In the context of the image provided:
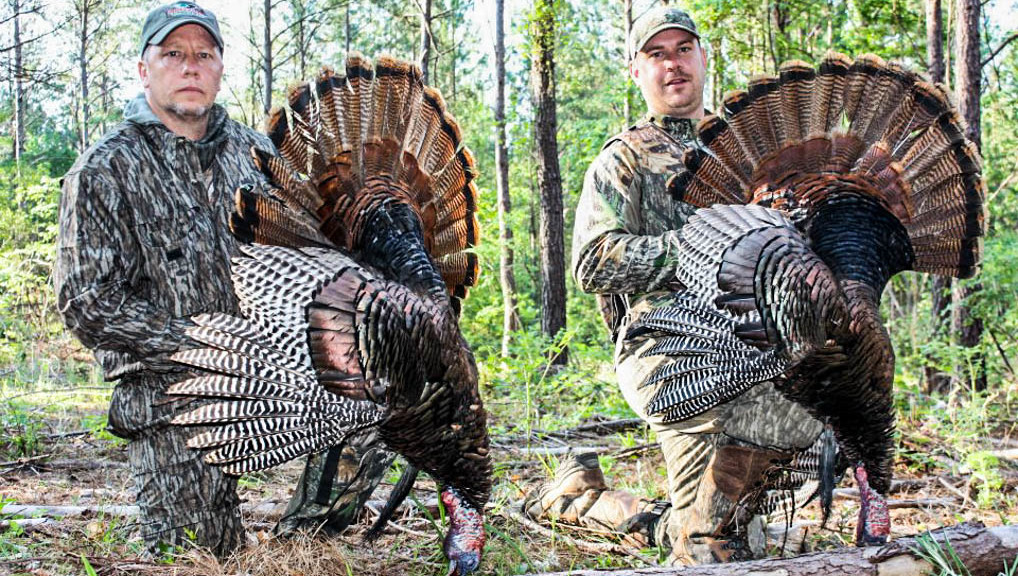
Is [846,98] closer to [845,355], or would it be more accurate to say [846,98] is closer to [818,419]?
[845,355]

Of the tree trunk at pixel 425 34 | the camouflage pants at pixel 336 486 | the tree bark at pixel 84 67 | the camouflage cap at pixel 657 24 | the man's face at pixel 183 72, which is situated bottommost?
the camouflage pants at pixel 336 486

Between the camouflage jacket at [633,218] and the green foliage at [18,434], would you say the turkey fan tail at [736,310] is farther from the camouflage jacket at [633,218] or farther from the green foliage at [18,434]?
the green foliage at [18,434]

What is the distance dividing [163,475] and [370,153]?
169cm

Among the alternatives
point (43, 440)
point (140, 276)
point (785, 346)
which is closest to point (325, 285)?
point (140, 276)

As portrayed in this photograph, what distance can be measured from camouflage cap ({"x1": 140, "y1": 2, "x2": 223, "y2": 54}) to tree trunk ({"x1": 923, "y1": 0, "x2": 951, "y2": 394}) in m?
6.52

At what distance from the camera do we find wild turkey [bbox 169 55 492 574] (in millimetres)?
2576

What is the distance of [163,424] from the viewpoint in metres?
3.29

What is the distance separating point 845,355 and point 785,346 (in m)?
0.23

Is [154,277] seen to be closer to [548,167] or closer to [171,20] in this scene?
[171,20]

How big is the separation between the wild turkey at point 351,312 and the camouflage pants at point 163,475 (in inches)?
25.5

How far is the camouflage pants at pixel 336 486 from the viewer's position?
11.4 feet

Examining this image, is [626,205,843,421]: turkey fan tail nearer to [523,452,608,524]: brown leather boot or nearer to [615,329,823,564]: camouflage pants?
[615,329,823,564]: camouflage pants

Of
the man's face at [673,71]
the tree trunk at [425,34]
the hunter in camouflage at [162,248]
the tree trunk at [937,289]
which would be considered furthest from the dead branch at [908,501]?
the tree trunk at [425,34]

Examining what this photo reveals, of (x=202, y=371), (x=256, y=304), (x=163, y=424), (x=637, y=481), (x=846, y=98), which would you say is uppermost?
(x=846, y=98)
